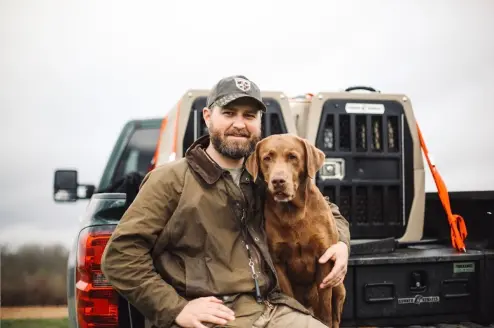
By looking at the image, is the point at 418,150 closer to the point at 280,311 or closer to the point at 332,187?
the point at 332,187

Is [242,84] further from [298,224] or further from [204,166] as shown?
[298,224]

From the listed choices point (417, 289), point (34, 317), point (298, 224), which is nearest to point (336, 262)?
point (298, 224)

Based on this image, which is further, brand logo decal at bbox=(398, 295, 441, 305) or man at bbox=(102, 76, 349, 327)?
brand logo decal at bbox=(398, 295, 441, 305)

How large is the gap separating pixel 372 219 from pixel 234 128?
144 cm

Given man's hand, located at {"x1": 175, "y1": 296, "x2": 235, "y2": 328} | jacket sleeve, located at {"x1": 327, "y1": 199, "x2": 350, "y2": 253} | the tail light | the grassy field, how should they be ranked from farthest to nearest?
the grassy field
jacket sleeve, located at {"x1": 327, "y1": 199, "x2": 350, "y2": 253}
the tail light
man's hand, located at {"x1": 175, "y1": 296, "x2": 235, "y2": 328}

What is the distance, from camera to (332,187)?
3.48 m

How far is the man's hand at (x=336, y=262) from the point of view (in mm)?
2572

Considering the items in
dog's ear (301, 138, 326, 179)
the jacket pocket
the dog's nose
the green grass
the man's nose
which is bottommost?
the green grass

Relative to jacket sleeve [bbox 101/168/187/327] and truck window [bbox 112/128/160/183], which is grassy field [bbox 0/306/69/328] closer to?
truck window [bbox 112/128/160/183]

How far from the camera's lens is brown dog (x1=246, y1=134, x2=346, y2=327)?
2824 mm

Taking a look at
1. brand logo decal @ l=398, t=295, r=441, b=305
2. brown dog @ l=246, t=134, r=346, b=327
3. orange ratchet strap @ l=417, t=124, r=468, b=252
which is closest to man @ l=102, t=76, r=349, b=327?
brown dog @ l=246, t=134, r=346, b=327

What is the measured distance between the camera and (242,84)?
247 centimetres

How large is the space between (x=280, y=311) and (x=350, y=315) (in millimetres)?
827

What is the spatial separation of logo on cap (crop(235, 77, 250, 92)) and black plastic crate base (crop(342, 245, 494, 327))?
1172 mm
